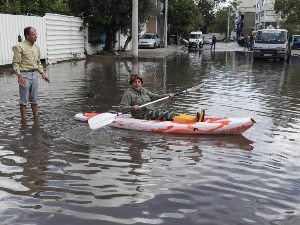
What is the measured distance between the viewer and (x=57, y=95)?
1190cm

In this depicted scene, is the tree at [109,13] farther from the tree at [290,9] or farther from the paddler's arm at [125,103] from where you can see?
the tree at [290,9]

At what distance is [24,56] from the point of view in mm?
8023

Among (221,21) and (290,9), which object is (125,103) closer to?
(290,9)

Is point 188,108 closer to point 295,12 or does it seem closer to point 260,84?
point 260,84

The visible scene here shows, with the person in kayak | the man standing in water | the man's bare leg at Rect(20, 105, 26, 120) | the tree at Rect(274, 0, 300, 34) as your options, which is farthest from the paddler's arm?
the tree at Rect(274, 0, 300, 34)

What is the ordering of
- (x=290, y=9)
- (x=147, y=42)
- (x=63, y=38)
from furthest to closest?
1. (x=290, y=9)
2. (x=147, y=42)
3. (x=63, y=38)

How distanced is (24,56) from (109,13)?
63.1ft

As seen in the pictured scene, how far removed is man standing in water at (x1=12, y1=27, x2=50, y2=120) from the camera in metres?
7.89

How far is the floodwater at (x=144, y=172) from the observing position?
173 inches

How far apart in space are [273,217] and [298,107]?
22.7 ft

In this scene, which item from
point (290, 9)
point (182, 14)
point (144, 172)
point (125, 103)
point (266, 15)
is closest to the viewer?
point (144, 172)

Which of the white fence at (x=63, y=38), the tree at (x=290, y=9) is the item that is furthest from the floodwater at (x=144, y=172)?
the tree at (x=290, y=9)

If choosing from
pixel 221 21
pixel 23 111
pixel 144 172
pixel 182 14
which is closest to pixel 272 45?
pixel 23 111

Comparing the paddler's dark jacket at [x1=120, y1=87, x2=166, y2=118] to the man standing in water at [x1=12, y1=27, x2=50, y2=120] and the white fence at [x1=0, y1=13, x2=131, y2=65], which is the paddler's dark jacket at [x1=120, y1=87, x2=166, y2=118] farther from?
the white fence at [x1=0, y1=13, x2=131, y2=65]
